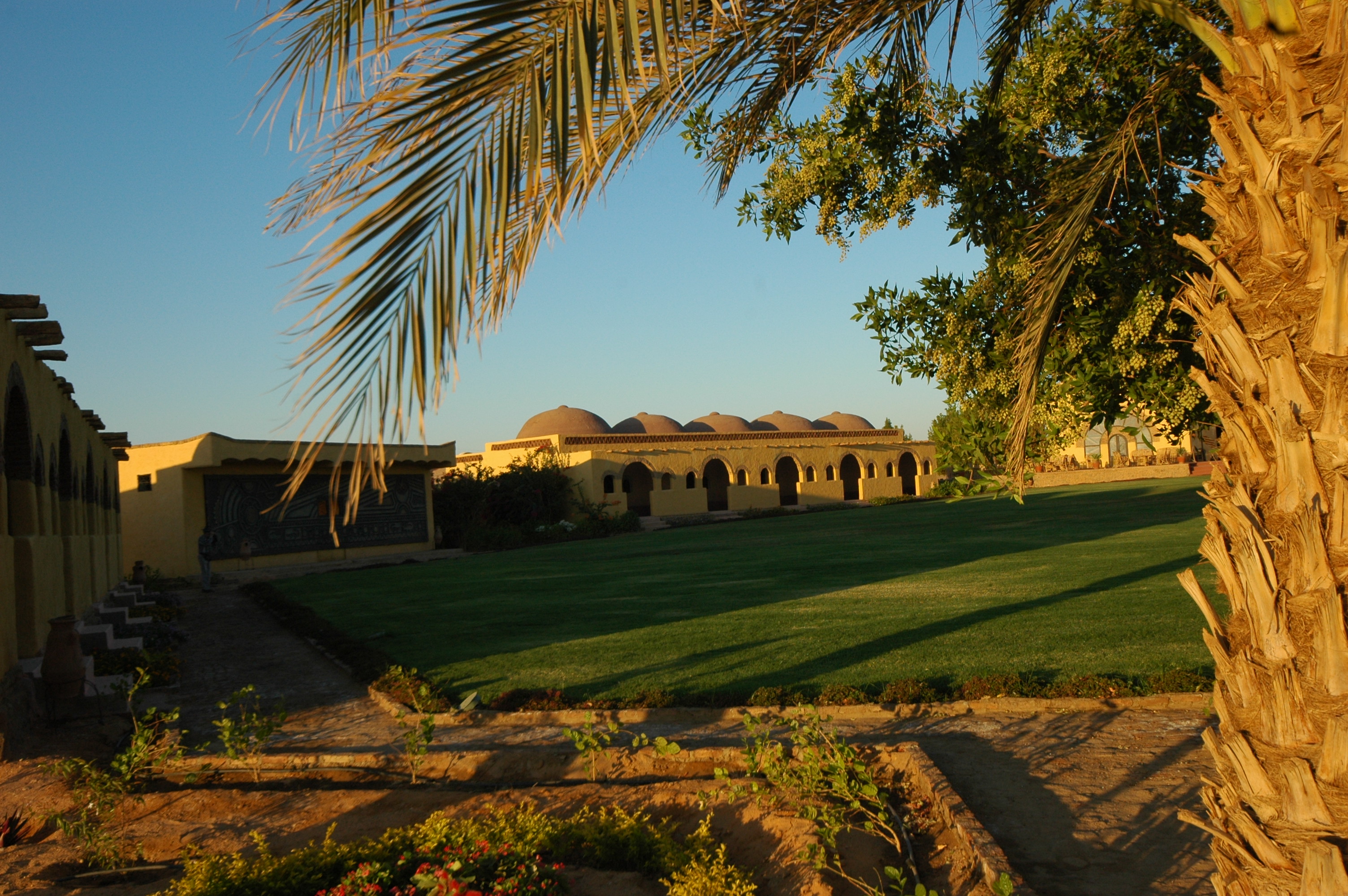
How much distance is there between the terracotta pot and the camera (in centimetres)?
698

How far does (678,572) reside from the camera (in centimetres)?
1664

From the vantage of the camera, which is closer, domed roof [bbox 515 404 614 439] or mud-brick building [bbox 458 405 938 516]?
mud-brick building [bbox 458 405 938 516]

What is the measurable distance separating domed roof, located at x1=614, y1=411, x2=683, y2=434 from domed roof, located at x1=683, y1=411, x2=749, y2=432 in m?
0.73

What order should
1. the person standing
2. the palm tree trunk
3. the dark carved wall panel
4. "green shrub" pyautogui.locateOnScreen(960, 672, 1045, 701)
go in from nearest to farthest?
1. the palm tree trunk
2. "green shrub" pyautogui.locateOnScreen(960, 672, 1045, 701)
3. the person standing
4. the dark carved wall panel

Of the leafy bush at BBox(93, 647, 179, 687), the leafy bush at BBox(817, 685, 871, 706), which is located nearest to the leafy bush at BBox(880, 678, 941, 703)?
the leafy bush at BBox(817, 685, 871, 706)

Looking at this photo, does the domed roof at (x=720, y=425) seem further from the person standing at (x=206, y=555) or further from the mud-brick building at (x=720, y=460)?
the person standing at (x=206, y=555)

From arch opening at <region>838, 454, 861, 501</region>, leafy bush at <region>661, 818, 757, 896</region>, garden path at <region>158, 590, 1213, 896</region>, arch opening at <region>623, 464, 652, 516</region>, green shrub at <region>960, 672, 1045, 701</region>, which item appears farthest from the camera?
arch opening at <region>838, 454, 861, 501</region>

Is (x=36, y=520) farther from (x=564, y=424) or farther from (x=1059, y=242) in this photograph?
(x=564, y=424)

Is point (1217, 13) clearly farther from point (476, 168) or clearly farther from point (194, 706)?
point (194, 706)

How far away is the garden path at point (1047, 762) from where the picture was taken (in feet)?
11.9

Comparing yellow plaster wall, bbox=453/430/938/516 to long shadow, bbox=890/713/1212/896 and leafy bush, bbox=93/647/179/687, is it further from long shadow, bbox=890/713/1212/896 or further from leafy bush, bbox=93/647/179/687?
long shadow, bbox=890/713/1212/896

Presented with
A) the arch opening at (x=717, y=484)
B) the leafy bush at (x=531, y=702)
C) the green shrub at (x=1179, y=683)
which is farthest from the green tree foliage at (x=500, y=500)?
the green shrub at (x=1179, y=683)

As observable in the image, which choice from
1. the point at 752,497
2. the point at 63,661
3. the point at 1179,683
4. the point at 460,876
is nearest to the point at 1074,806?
the point at 1179,683

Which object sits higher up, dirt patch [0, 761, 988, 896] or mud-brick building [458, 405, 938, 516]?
mud-brick building [458, 405, 938, 516]
